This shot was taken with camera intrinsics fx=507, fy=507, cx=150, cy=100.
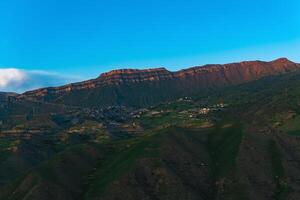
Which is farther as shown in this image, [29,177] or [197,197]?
[29,177]

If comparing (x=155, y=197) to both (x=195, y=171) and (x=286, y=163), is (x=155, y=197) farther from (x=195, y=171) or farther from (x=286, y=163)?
(x=286, y=163)

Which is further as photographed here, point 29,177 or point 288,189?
point 29,177

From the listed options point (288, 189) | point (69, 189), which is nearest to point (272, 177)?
point (288, 189)

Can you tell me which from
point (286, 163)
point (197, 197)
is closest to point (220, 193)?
point (197, 197)

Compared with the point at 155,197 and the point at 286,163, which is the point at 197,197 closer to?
the point at 155,197

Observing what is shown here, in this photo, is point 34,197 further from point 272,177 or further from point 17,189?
point 272,177

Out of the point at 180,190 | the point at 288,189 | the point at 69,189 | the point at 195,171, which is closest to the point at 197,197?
the point at 180,190

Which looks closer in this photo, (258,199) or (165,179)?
(258,199)
